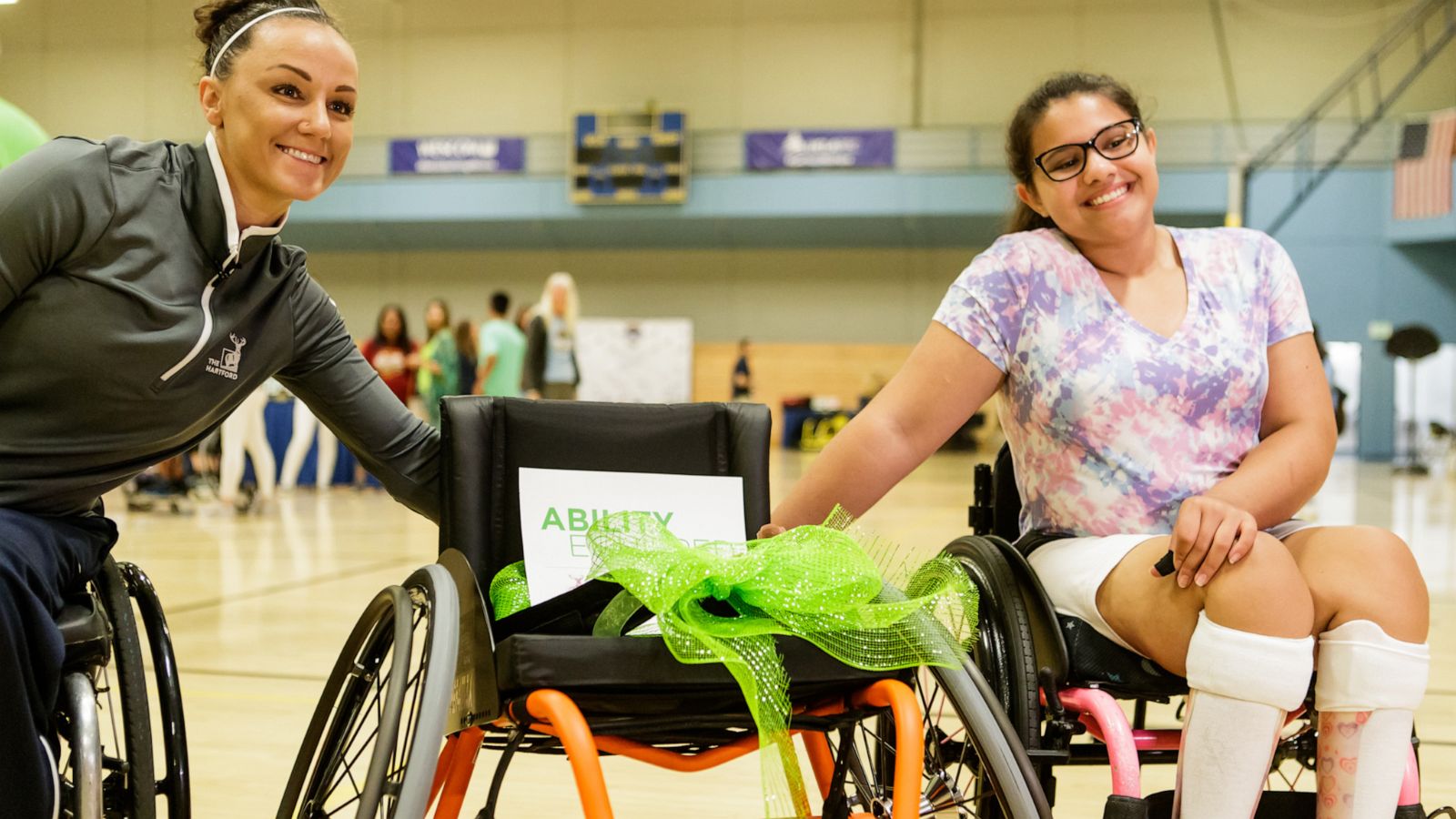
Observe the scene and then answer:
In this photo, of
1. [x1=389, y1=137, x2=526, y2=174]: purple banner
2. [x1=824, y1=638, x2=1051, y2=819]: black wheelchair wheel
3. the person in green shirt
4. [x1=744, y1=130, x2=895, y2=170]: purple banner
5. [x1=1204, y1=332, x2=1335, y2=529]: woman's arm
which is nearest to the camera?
[x1=824, y1=638, x2=1051, y2=819]: black wheelchair wheel

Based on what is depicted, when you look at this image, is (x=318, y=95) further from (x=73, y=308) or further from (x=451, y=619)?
(x=451, y=619)

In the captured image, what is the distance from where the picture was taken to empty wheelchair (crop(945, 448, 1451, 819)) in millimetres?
1582

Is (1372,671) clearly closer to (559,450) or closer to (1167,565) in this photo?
(1167,565)

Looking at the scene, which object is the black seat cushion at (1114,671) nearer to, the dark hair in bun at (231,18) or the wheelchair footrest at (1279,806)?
the wheelchair footrest at (1279,806)

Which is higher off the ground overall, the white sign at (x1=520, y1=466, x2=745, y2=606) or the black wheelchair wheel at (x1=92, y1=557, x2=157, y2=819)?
the white sign at (x1=520, y1=466, x2=745, y2=606)

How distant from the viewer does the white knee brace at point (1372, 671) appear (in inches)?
59.6

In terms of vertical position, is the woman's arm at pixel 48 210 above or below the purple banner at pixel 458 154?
below

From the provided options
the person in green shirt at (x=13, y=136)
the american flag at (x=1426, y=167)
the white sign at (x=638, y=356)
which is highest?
the american flag at (x=1426, y=167)

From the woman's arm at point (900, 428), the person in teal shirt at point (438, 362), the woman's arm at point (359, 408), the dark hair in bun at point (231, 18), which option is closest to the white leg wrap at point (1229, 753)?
the woman's arm at point (900, 428)

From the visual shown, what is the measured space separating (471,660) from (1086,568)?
81 centimetres

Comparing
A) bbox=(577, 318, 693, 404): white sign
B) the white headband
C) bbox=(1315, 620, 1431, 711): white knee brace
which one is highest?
the white headband

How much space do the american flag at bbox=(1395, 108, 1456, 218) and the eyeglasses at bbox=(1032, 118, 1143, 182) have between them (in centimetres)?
1535

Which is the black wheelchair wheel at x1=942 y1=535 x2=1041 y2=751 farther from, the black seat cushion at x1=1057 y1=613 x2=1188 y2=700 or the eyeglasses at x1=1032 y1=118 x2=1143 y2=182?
the eyeglasses at x1=1032 y1=118 x2=1143 y2=182

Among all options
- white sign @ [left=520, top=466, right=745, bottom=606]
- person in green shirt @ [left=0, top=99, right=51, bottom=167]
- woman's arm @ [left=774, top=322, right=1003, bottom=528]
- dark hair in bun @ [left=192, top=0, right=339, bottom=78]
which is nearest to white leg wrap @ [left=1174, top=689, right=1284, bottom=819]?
woman's arm @ [left=774, top=322, right=1003, bottom=528]
